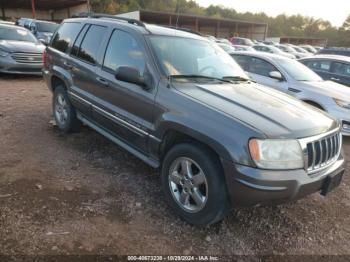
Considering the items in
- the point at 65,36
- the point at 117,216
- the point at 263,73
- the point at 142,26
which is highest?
the point at 142,26

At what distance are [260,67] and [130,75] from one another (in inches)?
197

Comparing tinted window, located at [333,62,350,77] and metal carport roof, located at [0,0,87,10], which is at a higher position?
metal carport roof, located at [0,0,87,10]

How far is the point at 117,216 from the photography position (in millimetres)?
3184

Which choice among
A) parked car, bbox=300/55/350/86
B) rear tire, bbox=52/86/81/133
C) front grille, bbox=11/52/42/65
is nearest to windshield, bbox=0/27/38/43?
front grille, bbox=11/52/42/65

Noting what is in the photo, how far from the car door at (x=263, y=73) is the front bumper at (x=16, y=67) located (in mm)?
6413

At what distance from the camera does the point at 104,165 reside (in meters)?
4.29

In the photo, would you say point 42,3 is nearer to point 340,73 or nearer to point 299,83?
point 340,73

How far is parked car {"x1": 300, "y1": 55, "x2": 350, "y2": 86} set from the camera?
8969 millimetres

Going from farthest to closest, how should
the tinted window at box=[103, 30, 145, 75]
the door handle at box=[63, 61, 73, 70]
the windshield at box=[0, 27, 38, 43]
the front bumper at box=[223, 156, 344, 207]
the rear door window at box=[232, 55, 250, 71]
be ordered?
1. the windshield at box=[0, 27, 38, 43]
2. the rear door window at box=[232, 55, 250, 71]
3. the door handle at box=[63, 61, 73, 70]
4. the tinted window at box=[103, 30, 145, 75]
5. the front bumper at box=[223, 156, 344, 207]

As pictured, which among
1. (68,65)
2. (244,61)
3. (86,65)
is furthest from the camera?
(244,61)

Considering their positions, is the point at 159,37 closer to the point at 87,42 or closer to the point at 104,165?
the point at 87,42

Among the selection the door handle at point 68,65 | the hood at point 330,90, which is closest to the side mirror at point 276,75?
the hood at point 330,90

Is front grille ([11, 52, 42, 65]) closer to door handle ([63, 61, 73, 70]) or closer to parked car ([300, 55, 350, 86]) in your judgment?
door handle ([63, 61, 73, 70])

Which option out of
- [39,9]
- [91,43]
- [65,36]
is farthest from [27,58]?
[39,9]
